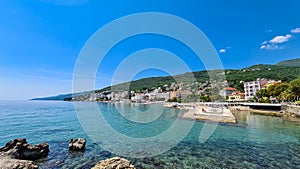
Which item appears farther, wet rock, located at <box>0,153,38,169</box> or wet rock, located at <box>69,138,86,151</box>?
wet rock, located at <box>69,138,86,151</box>

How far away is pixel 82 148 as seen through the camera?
35.7 ft

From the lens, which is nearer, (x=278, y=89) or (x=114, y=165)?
(x=114, y=165)

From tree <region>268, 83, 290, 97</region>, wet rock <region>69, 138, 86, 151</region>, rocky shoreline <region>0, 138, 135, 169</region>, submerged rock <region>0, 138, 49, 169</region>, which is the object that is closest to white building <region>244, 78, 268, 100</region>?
tree <region>268, 83, 290, 97</region>

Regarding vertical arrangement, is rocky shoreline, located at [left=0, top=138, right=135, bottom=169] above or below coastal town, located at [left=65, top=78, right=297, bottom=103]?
below

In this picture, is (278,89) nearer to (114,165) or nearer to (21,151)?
(114,165)

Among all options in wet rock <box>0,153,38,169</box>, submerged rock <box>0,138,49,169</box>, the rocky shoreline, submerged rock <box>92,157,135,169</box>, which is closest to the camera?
submerged rock <box>92,157,135,169</box>

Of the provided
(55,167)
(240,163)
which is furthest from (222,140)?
(55,167)

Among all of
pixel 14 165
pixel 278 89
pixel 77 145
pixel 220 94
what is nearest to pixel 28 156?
pixel 77 145

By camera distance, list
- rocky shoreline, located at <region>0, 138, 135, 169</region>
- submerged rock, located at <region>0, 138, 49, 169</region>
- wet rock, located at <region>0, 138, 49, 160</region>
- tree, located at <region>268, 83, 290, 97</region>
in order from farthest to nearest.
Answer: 1. tree, located at <region>268, 83, 290, 97</region>
2. wet rock, located at <region>0, 138, 49, 160</region>
3. submerged rock, located at <region>0, 138, 49, 169</region>
4. rocky shoreline, located at <region>0, 138, 135, 169</region>

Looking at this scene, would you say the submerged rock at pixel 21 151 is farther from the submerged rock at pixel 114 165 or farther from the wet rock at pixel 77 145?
the submerged rock at pixel 114 165

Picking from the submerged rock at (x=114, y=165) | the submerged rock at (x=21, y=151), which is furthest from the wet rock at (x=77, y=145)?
the submerged rock at (x=114, y=165)

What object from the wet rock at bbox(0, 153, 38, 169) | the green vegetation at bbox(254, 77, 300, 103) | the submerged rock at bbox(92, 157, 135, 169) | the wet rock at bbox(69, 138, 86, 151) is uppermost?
the green vegetation at bbox(254, 77, 300, 103)

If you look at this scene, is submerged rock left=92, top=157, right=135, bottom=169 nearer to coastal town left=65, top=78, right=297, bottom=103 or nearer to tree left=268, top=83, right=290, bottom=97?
coastal town left=65, top=78, right=297, bottom=103

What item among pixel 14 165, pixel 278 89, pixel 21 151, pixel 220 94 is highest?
pixel 278 89
